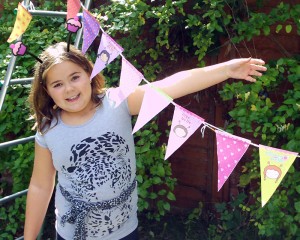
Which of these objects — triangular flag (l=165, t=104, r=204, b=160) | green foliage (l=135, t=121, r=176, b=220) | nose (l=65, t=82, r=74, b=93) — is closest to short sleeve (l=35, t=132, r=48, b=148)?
nose (l=65, t=82, r=74, b=93)

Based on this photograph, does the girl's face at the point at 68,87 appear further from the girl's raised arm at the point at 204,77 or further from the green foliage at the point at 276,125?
the green foliage at the point at 276,125

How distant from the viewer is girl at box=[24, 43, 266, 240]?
217 cm

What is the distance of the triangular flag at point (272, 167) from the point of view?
1860 mm

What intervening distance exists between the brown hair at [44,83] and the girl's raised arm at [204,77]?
0.64 ft

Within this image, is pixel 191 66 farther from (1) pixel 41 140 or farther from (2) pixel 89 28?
(1) pixel 41 140

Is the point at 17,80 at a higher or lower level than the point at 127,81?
lower

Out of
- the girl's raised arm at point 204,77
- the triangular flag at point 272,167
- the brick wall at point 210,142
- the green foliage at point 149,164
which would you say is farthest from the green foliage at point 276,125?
the triangular flag at point 272,167

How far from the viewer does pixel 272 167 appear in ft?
6.16

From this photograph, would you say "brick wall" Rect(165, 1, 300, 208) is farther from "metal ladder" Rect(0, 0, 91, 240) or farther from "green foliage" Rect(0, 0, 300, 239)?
"metal ladder" Rect(0, 0, 91, 240)

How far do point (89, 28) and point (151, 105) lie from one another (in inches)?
24.7

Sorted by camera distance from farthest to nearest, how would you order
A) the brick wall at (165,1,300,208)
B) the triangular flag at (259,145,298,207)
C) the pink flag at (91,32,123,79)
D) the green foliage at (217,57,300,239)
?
the brick wall at (165,1,300,208)
the green foliage at (217,57,300,239)
the pink flag at (91,32,123,79)
the triangular flag at (259,145,298,207)

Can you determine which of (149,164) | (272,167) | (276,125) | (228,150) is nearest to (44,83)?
(228,150)

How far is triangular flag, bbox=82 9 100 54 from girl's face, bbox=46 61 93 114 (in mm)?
261

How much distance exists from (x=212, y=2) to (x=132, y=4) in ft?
1.75
